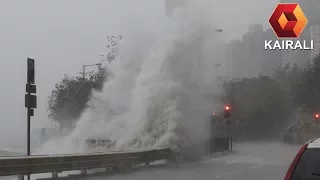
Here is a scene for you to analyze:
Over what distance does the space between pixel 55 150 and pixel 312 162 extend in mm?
26004

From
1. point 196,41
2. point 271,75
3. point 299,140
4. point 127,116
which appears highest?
point 196,41

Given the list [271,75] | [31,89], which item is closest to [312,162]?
[31,89]

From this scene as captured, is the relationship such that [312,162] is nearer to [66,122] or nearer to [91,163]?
[91,163]

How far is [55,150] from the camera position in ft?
94.1

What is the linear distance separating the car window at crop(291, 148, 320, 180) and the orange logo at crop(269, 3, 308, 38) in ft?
58.1

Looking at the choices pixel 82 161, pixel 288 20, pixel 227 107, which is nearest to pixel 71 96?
pixel 227 107

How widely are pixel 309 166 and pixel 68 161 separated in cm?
1212

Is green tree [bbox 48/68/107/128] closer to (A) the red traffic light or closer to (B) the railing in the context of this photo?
(A) the red traffic light

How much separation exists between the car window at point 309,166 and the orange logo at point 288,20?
A: 17720 mm

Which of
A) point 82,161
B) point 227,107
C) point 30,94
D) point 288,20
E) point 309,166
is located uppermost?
point 288,20

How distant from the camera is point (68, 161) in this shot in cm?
1527

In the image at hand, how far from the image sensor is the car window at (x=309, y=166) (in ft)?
13.1

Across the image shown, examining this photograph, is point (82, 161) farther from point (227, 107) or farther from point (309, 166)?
point (227, 107)

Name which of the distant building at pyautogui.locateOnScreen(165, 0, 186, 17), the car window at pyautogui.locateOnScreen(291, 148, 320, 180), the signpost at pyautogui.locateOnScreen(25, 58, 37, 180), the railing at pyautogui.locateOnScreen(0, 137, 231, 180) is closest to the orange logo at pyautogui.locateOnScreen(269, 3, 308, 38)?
the distant building at pyautogui.locateOnScreen(165, 0, 186, 17)
